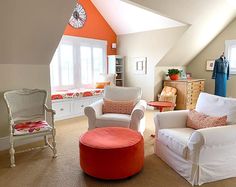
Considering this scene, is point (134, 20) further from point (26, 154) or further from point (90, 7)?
point (26, 154)

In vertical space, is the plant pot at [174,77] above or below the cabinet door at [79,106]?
above

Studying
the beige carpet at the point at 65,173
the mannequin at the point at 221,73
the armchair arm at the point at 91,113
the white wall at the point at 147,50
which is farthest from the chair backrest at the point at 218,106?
the mannequin at the point at 221,73

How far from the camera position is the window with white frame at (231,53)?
6086 millimetres

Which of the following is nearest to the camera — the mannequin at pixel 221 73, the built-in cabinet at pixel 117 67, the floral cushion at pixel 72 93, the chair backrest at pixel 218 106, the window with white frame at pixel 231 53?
the chair backrest at pixel 218 106

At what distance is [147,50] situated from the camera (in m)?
5.93

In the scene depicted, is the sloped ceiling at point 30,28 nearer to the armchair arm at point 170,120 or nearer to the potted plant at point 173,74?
the armchair arm at point 170,120

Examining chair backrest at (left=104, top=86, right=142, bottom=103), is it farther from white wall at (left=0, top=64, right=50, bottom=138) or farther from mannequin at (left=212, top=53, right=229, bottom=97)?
mannequin at (left=212, top=53, right=229, bottom=97)

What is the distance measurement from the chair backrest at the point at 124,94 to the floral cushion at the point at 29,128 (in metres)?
1.34

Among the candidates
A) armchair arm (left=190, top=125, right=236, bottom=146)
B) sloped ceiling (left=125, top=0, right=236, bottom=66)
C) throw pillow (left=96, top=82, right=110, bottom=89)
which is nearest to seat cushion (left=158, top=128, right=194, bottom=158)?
armchair arm (left=190, top=125, right=236, bottom=146)

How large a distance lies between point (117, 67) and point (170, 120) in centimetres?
396

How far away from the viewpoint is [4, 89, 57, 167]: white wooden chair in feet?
8.52

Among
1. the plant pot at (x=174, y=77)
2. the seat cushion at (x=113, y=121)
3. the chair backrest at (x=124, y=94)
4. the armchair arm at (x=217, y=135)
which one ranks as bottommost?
the seat cushion at (x=113, y=121)

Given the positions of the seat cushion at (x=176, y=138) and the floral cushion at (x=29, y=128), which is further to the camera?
the floral cushion at (x=29, y=128)

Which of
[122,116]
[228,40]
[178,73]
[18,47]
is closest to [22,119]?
[18,47]
